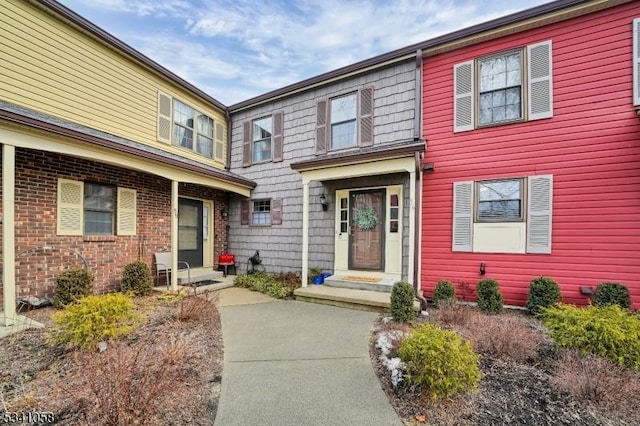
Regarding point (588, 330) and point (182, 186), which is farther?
point (182, 186)

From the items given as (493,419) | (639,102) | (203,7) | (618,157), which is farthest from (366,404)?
(203,7)

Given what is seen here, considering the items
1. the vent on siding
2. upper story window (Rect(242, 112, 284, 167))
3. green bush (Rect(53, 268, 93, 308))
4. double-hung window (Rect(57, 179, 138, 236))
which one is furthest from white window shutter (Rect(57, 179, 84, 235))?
upper story window (Rect(242, 112, 284, 167))

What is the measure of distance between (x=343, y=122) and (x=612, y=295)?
20.3ft

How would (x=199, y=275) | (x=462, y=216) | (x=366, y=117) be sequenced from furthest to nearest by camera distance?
(x=199, y=275)
(x=366, y=117)
(x=462, y=216)

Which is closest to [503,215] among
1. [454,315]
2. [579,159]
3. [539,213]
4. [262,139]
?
[539,213]

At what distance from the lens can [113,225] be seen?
21.1 ft

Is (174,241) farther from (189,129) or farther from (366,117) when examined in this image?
(366,117)

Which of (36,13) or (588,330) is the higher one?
(36,13)

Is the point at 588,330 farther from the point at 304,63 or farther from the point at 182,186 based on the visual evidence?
the point at 304,63

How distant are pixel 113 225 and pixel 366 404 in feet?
21.2

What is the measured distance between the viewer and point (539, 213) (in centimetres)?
541

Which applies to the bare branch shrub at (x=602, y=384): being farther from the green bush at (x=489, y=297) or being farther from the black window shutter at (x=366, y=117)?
the black window shutter at (x=366, y=117)

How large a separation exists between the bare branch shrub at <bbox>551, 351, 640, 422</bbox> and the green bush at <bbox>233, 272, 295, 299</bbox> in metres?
4.80

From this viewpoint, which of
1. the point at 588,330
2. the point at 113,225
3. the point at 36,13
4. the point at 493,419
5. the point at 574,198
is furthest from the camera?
the point at 113,225
